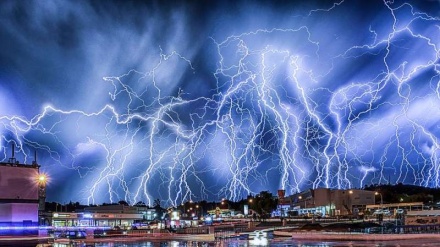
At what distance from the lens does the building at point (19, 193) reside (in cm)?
3616

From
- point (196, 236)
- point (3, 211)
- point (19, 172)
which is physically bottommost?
point (196, 236)

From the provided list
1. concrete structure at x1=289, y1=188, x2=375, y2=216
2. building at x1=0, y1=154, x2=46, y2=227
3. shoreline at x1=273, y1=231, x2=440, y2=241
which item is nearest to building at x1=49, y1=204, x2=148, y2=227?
building at x1=0, y1=154, x2=46, y2=227

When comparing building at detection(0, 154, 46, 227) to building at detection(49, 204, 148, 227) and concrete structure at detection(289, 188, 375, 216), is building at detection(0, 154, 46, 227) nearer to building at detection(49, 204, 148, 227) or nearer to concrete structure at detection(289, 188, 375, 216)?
building at detection(49, 204, 148, 227)

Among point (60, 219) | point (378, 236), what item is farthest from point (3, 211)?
point (60, 219)

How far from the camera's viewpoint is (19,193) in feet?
122

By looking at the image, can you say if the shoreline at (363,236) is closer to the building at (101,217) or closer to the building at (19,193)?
the building at (19,193)

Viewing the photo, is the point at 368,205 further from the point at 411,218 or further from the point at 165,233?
the point at 165,233

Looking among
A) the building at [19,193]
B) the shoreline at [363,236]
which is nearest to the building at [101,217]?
the building at [19,193]

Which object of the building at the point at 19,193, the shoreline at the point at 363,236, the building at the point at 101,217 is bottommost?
the shoreline at the point at 363,236

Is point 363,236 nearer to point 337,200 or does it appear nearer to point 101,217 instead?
point 101,217

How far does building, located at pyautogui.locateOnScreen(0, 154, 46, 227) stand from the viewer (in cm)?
3616

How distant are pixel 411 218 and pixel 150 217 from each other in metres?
66.9

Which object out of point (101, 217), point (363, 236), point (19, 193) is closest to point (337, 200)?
point (101, 217)

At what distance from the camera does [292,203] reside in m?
117
